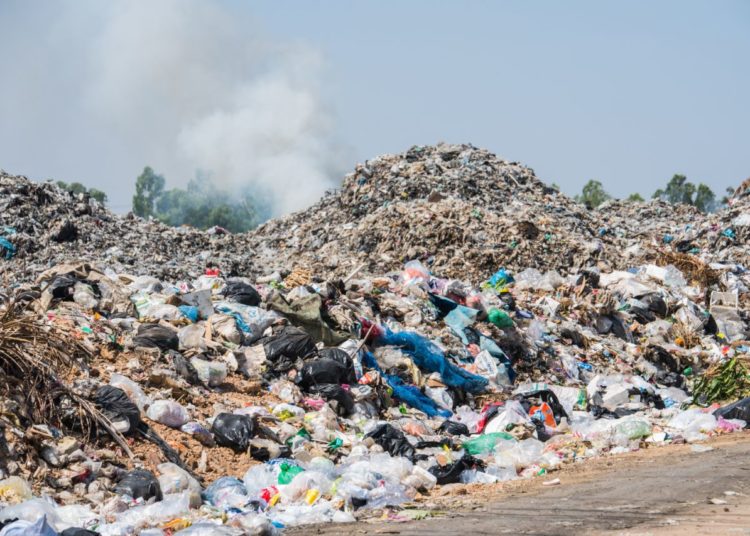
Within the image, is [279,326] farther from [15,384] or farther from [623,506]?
[623,506]

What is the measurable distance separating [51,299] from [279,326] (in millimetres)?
2022

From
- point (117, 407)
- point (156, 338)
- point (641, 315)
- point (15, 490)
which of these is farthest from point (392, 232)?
point (15, 490)

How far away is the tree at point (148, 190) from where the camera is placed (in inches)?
1462

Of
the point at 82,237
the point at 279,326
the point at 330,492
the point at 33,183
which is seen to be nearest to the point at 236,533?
the point at 330,492

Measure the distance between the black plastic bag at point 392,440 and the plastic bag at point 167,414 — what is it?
1345 mm

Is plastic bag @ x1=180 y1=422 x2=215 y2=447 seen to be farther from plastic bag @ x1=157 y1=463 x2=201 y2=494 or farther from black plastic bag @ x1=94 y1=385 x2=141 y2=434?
plastic bag @ x1=157 y1=463 x2=201 y2=494

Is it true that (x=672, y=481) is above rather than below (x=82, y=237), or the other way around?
below

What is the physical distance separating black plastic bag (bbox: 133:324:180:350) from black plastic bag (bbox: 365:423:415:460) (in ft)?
6.08

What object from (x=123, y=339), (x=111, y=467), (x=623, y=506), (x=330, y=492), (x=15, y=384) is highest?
(x=123, y=339)

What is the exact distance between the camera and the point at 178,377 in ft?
20.5

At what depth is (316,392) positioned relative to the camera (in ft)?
22.2

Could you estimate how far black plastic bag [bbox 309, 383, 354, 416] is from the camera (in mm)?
6688

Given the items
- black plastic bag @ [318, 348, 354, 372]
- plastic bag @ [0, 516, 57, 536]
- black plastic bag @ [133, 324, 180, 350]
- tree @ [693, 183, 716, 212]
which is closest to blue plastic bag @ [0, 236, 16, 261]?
black plastic bag @ [133, 324, 180, 350]

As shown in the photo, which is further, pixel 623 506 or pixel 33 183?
pixel 33 183
